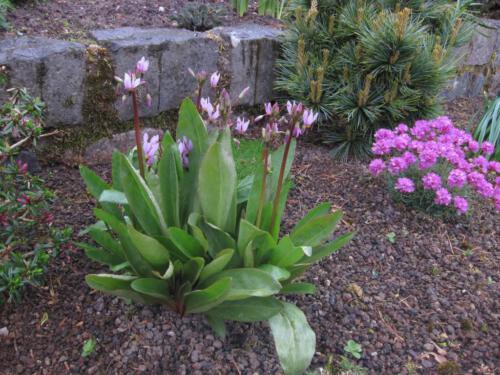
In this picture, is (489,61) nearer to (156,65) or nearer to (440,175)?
(440,175)

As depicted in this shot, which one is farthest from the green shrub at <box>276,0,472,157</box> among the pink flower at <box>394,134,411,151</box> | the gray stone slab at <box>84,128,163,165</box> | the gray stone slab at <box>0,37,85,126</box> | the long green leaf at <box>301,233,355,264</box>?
the long green leaf at <box>301,233,355,264</box>

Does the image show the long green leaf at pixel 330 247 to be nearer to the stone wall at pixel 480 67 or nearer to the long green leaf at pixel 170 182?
the long green leaf at pixel 170 182

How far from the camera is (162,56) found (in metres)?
3.05

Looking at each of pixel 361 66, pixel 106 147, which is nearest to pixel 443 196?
pixel 361 66

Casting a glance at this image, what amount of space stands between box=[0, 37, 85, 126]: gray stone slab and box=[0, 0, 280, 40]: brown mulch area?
223mm

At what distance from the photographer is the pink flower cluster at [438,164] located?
2.79 meters

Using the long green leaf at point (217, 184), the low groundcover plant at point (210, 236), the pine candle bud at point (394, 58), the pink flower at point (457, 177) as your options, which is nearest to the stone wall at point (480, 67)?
the pine candle bud at point (394, 58)

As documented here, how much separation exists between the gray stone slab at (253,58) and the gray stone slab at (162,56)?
17 centimetres

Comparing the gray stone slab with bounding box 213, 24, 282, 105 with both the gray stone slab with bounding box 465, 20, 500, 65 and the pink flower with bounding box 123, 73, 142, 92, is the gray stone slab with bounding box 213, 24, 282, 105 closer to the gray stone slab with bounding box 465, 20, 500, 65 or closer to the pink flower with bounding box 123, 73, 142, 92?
the pink flower with bounding box 123, 73, 142, 92

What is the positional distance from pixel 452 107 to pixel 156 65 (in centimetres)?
307

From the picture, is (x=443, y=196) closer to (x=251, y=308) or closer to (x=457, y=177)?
(x=457, y=177)

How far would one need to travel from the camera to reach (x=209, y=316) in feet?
6.56

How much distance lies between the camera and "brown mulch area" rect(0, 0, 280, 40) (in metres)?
3.07

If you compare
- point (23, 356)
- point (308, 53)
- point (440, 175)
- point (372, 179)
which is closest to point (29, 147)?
point (23, 356)
